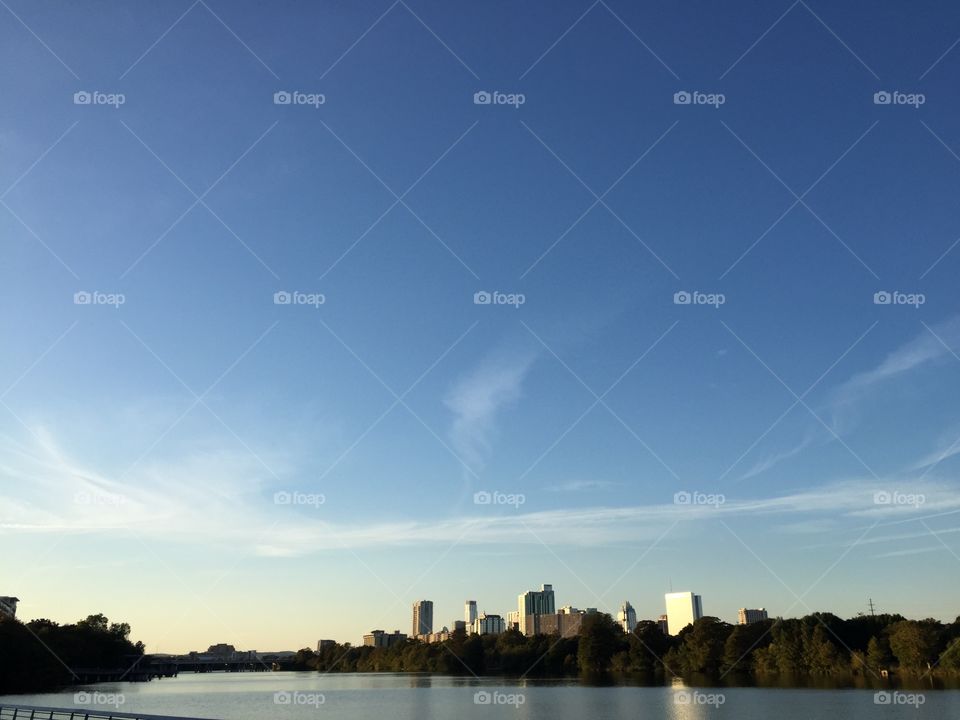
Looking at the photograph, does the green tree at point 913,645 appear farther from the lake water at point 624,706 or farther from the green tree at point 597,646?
the green tree at point 597,646

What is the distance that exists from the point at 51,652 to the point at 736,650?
115 meters

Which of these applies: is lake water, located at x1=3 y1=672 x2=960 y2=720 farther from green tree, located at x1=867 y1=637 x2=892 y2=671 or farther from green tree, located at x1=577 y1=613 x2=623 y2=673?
green tree, located at x1=577 y1=613 x2=623 y2=673

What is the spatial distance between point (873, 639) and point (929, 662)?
9965 mm

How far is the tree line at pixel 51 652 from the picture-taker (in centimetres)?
11106

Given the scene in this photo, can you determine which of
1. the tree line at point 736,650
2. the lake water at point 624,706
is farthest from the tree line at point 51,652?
the tree line at point 736,650

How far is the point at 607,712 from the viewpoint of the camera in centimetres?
6059

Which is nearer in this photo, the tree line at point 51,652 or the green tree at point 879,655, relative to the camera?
the green tree at point 879,655

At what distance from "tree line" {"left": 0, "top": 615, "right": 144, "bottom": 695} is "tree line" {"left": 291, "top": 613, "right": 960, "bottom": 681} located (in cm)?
7944

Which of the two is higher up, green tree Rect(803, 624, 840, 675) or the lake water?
green tree Rect(803, 624, 840, 675)

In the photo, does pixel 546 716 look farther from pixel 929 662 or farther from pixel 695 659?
pixel 695 659

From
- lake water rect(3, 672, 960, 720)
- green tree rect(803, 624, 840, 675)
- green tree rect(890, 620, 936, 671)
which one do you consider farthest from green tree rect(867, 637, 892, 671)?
lake water rect(3, 672, 960, 720)

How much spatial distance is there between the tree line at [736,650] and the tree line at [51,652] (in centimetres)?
7944

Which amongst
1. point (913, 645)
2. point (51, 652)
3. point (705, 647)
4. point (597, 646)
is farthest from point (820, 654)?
point (51, 652)

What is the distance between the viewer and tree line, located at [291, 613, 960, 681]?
97938 mm
